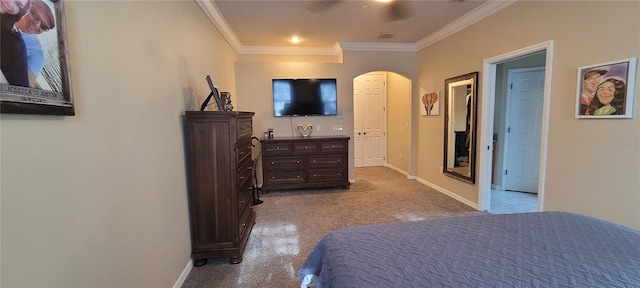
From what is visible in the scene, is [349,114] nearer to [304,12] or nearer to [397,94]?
[397,94]

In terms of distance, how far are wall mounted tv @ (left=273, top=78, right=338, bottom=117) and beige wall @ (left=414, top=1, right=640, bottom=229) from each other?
2.57 metres

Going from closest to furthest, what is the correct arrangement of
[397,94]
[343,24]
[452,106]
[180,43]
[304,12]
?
[180,43] → [304,12] → [343,24] → [452,106] → [397,94]

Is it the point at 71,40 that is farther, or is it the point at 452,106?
the point at 452,106

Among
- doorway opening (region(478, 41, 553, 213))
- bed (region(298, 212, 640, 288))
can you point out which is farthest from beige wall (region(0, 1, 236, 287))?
doorway opening (region(478, 41, 553, 213))

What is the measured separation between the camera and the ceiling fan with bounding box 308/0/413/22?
3.04m

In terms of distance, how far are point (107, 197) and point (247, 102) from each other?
12.0 ft

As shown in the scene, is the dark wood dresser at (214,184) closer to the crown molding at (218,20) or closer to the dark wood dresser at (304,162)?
the crown molding at (218,20)

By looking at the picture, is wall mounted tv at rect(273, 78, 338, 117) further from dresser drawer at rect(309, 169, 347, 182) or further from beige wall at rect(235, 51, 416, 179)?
dresser drawer at rect(309, 169, 347, 182)

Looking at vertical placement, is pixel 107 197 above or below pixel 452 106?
below

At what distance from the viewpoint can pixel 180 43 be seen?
217cm

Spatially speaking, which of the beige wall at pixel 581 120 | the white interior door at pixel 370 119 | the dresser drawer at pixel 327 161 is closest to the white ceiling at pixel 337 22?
the beige wall at pixel 581 120

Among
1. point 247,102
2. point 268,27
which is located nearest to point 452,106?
point 268,27

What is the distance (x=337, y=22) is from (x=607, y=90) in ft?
9.68

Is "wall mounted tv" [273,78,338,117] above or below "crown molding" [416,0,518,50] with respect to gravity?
below
